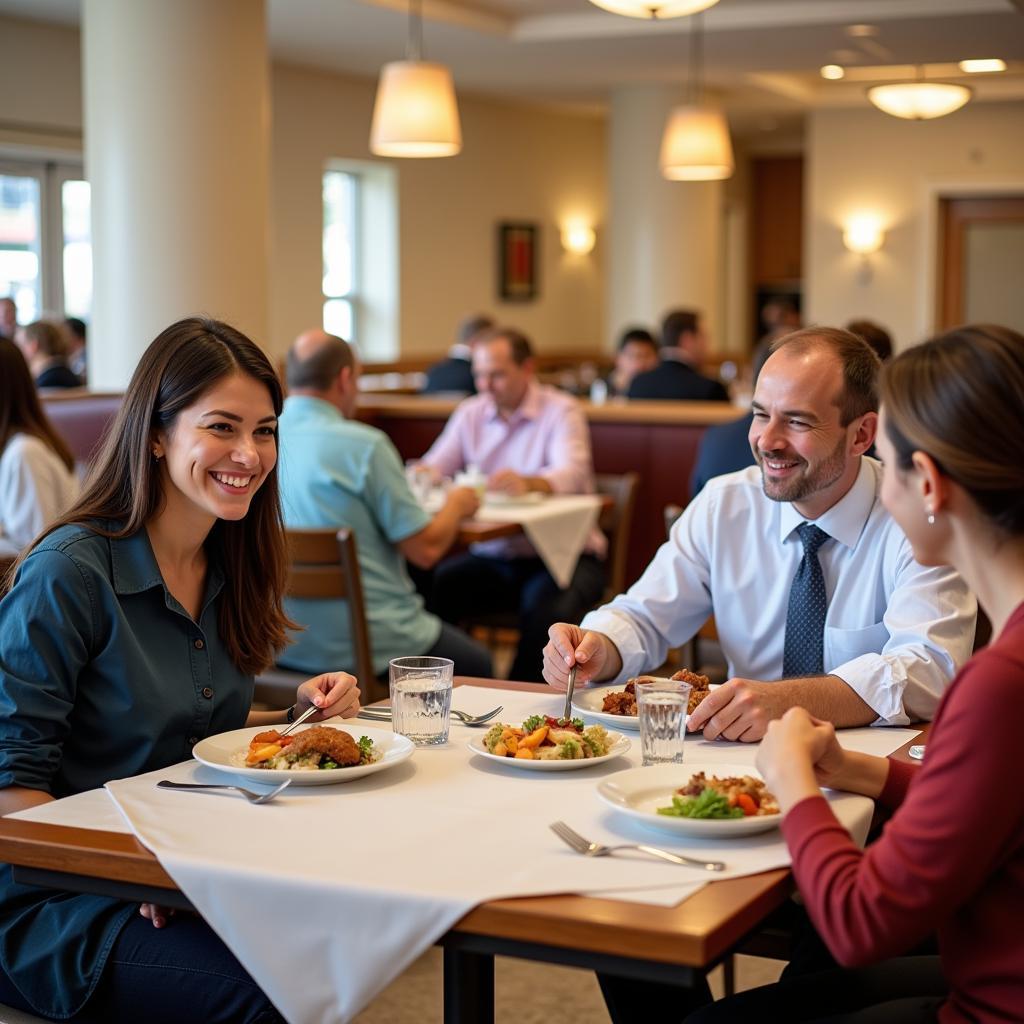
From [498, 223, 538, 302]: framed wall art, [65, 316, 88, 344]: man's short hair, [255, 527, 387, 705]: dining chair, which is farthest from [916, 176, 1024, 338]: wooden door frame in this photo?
[255, 527, 387, 705]: dining chair

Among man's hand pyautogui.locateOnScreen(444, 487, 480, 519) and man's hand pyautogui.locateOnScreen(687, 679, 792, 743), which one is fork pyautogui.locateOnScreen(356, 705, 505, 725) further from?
man's hand pyautogui.locateOnScreen(444, 487, 480, 519)

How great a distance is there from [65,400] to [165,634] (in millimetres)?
3994

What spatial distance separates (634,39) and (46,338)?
4328 millimetres

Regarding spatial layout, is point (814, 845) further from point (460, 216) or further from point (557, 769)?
point (460, 216)

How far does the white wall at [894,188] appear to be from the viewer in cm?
1198

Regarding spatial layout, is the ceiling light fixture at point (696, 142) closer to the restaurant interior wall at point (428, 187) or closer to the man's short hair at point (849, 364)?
the restaurant interior wall at point (428, 187)

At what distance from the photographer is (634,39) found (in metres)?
9.22

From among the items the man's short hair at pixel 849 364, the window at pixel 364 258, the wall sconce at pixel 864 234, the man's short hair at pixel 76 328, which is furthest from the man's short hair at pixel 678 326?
the man's short hair at pixel 849 364

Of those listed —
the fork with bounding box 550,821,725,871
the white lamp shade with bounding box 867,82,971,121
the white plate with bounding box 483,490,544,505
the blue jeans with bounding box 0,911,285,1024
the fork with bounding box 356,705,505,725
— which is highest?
the white lamp shade with bounding box 867,82,971,121

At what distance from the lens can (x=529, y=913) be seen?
130 cm

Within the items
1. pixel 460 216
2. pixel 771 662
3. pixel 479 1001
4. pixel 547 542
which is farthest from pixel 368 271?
pixel 479 1001

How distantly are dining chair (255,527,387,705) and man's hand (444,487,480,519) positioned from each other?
723mm

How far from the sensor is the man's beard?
2293 mm

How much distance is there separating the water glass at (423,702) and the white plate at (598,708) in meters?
0.20
